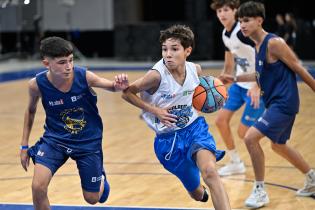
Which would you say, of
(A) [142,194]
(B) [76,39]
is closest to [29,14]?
(B) [76,39]

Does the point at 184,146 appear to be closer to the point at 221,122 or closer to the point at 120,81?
the point at 120,81

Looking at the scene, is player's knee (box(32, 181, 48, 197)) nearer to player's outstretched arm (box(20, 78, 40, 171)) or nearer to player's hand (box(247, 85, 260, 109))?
player's outstretched arm (box(20, 78, 40, 171))

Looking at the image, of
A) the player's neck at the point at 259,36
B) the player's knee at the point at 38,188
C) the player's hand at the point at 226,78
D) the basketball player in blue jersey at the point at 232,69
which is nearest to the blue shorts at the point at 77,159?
the player's knee at the point at 38,188

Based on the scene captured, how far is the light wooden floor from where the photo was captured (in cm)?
656

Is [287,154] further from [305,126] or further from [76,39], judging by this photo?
[76,39]

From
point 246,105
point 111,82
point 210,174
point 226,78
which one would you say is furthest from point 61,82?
point 246,105

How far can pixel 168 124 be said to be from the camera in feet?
17.4

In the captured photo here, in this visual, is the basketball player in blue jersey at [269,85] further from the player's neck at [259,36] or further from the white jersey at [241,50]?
the white jersey at [241,50]

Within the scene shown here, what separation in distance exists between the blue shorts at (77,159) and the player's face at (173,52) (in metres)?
0.91

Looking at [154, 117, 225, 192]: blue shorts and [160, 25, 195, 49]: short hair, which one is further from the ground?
[160, 25, 195, 49]: short hair

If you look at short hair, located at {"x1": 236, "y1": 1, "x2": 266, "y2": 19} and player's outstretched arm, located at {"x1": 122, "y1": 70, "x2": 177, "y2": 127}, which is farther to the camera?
short hair, located at {"x1": 236, "y1": 1, "x2": 266, "y2": 19}

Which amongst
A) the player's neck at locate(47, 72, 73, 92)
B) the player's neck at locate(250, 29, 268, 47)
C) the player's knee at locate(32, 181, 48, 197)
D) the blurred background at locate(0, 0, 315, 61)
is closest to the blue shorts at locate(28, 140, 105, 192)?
the player's knee at locate(32, 181, 48, 197)

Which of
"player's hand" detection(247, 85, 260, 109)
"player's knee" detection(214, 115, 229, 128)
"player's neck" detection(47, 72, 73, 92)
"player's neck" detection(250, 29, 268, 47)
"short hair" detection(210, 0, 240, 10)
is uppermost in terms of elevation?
"short hair" detection(210, 0, 240, 10)

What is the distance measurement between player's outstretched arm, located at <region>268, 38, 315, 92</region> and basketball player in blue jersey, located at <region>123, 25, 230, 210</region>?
3.07 feet
